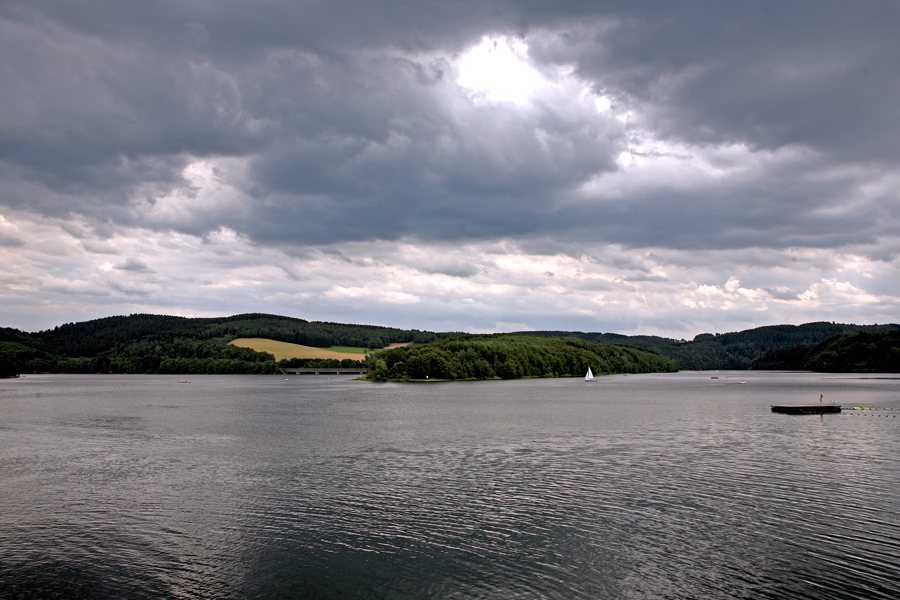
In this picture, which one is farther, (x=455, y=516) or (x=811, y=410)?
(x=811, y=410)

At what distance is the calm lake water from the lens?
56.2ft

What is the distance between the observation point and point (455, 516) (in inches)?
929

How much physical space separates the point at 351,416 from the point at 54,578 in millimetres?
51567

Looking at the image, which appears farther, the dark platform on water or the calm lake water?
the dark platform on water

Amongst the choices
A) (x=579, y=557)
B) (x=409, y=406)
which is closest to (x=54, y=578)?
(x=579, y=557)

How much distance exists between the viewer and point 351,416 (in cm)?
6881

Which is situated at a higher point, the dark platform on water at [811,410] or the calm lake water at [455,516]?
the dark platform on water at [811,410]

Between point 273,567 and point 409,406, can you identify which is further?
point 409,406

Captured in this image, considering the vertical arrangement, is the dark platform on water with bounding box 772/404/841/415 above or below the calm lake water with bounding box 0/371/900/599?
above

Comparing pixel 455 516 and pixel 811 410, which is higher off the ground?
pixel 811 410

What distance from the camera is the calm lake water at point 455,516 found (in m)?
17.1

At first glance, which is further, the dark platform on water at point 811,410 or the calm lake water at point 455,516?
the dark platform on water at point 811,410

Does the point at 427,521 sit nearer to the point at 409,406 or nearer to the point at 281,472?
the point at 281,472

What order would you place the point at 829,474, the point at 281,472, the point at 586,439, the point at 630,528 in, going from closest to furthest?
the point at 630,528 < the point at 829,474 < the point at 281,472 < the point at 586,439
